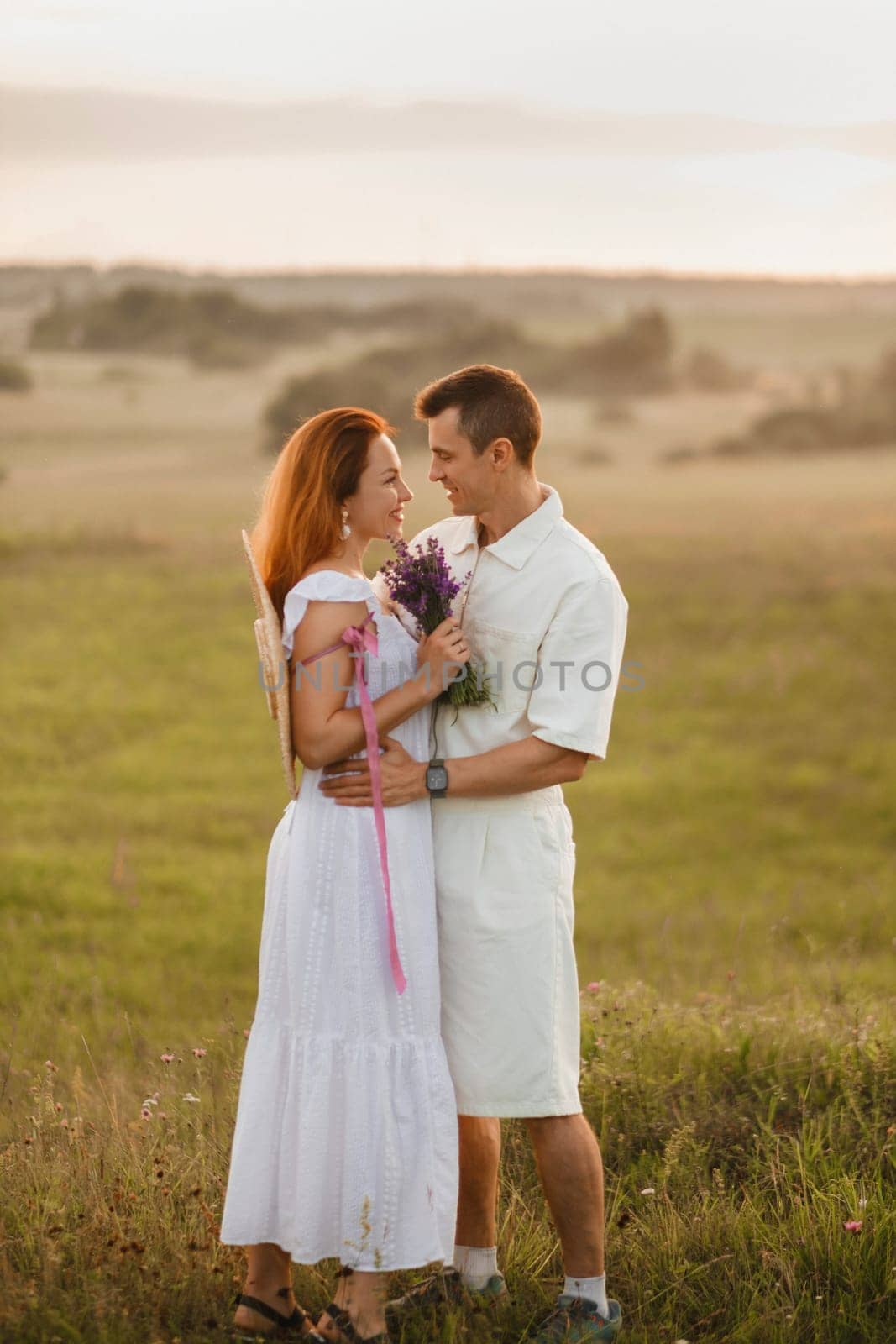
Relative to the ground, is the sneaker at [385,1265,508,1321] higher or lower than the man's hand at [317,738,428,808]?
lower

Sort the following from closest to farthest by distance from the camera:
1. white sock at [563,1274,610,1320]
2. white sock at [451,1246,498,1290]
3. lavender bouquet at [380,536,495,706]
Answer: lavender bouquet at [380,536,495,706], white sock at [563,1274,610,1320], white sock at [451,1246,498,1290]

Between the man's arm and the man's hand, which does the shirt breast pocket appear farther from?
the man's hand

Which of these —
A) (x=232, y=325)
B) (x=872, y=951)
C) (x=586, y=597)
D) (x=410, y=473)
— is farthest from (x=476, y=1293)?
(x=232, y=325)

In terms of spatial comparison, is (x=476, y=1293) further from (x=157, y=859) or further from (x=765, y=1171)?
(x=157, y=859)

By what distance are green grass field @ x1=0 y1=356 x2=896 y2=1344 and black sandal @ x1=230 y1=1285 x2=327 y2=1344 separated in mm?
102

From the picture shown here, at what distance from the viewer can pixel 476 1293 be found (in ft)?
13.7

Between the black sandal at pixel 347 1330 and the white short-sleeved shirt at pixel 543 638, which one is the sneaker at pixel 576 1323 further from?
the white short-sleeved shirt at pixel 543 638

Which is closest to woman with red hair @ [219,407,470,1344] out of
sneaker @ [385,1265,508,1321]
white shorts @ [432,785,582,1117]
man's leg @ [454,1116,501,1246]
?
white shorts @ [432,785,582,1117]

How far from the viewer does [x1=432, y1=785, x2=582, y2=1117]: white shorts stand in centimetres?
402

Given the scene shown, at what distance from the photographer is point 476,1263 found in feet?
14.0

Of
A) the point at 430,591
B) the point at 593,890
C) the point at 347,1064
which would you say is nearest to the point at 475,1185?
the point at 347,1064

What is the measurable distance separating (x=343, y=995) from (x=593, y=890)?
9852 mm

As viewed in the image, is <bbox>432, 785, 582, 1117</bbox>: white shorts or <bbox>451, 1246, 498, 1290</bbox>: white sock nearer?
<bbox>432, 785, 582, 1117</bbox>: white shorts
